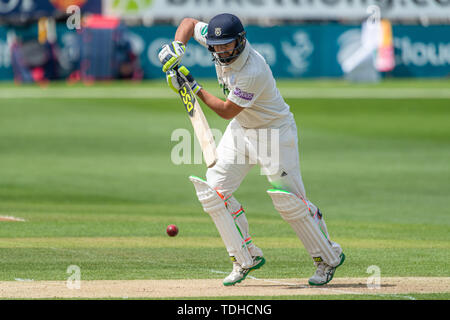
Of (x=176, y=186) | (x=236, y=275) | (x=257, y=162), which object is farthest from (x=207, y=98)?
(x=176, y=186)

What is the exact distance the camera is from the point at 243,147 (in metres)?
Answer: 6.95

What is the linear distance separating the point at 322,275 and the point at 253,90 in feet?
5.00

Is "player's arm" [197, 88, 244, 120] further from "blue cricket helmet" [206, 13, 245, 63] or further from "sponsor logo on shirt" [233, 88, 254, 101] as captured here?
"blue cricket helmet" [206, 13, 245, 63]

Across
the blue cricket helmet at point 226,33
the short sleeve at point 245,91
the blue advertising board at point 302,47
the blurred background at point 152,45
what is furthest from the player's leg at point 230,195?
the blue advertising board at point 302,47

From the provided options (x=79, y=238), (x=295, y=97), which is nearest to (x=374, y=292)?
(x=79, y=238)

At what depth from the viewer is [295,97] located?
24953 mm

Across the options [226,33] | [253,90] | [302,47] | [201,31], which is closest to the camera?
[226,33]

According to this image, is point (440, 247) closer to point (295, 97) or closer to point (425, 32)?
point (295, 97)

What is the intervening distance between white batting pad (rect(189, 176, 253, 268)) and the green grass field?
0.57m

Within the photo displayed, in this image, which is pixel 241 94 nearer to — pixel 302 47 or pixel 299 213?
pixel 299 213

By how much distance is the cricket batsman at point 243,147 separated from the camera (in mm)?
6680

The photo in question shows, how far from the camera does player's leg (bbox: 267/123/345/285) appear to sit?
6.78 metres

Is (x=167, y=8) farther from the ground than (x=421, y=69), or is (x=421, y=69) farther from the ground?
(x=167, y=8)
